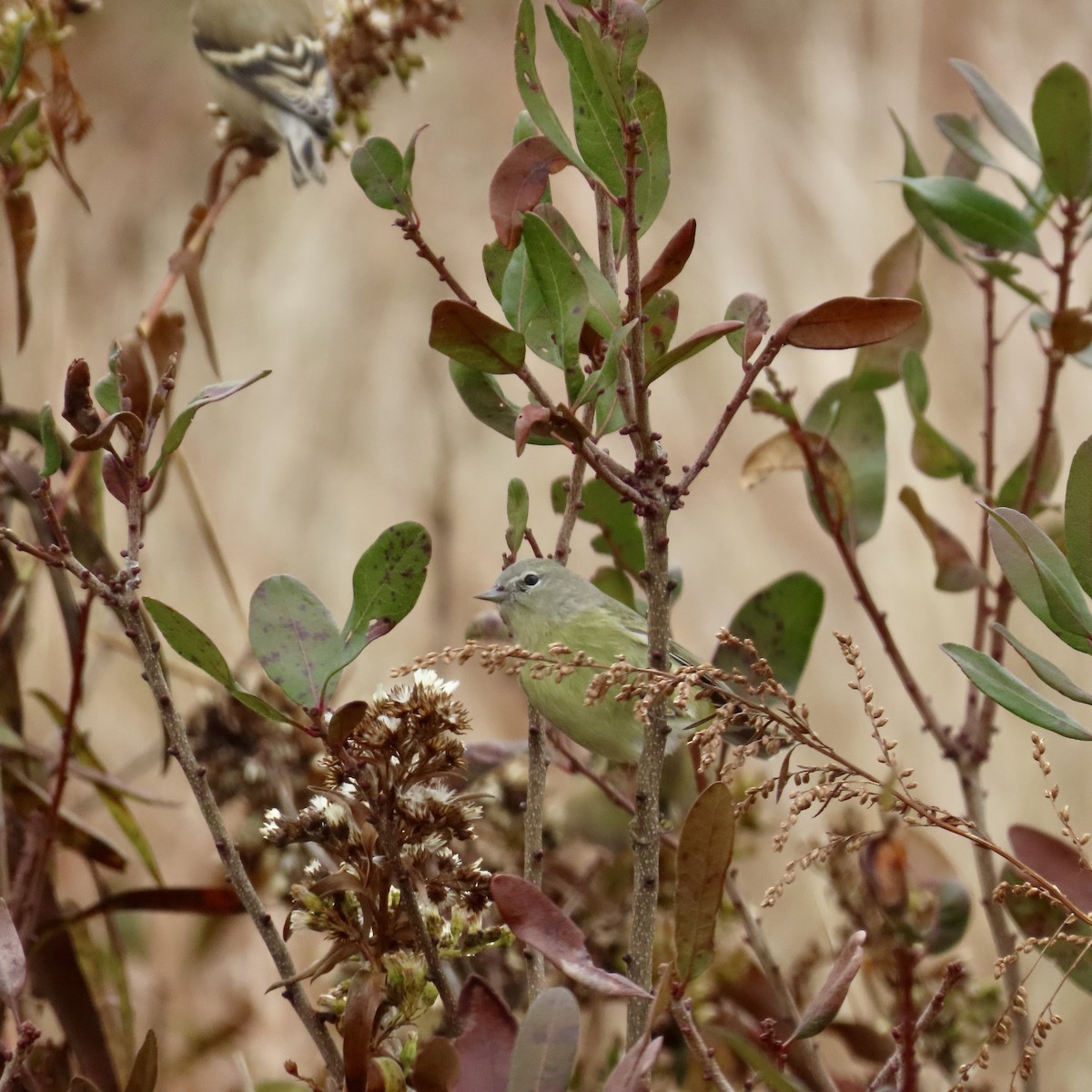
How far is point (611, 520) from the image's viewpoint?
32.3 inches

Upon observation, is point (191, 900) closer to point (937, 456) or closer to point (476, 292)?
point (937, 456)

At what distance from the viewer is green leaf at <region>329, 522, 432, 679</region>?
0.53 m

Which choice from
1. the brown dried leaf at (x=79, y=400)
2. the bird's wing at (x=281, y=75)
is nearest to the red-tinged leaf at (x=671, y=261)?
the brown dried leaf at (x=79, y=400)

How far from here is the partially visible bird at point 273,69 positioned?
1753 mm

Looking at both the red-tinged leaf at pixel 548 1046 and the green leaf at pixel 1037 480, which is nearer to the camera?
the red-tinged leaf at pixel 548 1046

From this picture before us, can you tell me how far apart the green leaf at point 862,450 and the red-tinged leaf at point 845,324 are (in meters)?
0.41

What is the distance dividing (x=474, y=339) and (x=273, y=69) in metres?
1.62

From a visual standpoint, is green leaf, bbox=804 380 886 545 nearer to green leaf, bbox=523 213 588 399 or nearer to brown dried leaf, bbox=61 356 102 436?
green leaf, bbox=523 213 588 399

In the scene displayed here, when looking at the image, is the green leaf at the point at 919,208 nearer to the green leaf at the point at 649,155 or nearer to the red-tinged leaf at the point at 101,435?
the green leaf at the point at 649,155

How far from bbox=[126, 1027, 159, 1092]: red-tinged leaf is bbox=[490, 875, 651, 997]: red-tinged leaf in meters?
0.17

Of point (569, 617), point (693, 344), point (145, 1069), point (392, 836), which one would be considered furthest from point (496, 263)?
point (569, 617)

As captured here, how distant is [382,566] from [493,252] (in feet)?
0.56

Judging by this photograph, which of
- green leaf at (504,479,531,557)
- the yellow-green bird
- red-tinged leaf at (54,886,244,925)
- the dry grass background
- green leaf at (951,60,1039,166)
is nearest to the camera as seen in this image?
green leaf at (504,479,531,557)

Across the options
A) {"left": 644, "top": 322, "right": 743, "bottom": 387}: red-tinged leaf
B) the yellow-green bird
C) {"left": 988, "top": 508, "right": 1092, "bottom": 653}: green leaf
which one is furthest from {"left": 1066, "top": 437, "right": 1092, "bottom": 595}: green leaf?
the yellow-green bird
